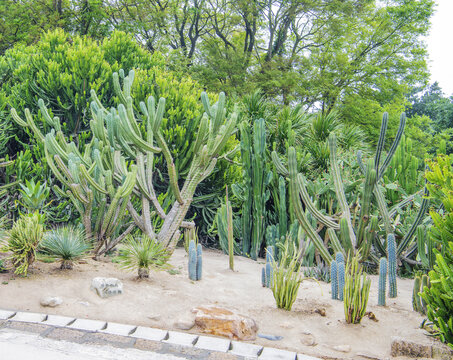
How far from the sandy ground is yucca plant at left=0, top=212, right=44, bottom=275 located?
0.17 meters

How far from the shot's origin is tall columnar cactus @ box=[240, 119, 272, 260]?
6.40 metres

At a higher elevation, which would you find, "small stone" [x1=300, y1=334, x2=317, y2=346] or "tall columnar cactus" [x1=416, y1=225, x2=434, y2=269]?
"tall columnar cactus" [x1=416, y1=225, x2=434, y2=269]

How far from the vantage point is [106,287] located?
377 centimetres

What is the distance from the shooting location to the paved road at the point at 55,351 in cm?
265

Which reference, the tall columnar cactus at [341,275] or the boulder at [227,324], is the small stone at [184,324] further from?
the tall columnar cactus at [341,275]

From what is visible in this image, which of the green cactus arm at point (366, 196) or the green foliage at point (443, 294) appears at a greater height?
the green cactus arm at point (366, 196)

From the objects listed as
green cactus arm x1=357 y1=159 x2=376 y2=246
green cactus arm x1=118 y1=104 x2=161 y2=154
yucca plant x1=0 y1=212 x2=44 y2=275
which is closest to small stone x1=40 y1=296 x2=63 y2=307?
yucca plant x1=0 y1=212 x2=44 y2=275

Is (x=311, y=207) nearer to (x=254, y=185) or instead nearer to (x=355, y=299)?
(x=355, y=299)

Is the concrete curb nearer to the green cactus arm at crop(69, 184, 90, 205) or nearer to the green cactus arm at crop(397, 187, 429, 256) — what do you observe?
the green cactus arm at crop(69, 184, 90, 205)

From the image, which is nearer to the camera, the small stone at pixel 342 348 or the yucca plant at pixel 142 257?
the small stone at pixel 342 348

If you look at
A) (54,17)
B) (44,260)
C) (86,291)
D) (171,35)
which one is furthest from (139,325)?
(171,35)

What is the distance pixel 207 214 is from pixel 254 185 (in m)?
1.67

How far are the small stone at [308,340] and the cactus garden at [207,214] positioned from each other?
0.02m

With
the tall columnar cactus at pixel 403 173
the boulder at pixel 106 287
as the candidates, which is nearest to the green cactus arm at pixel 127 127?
the boulder at pixel 106 287
